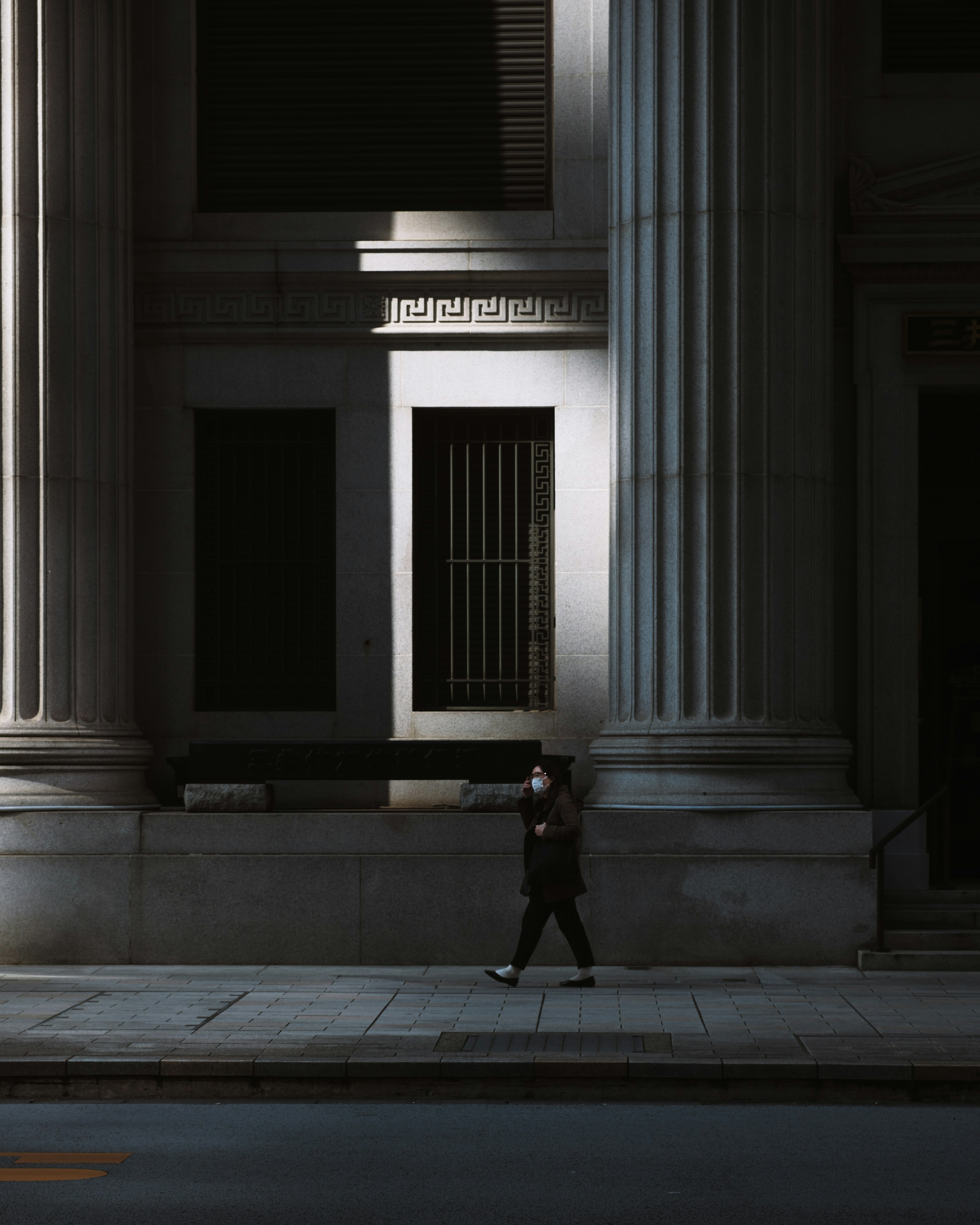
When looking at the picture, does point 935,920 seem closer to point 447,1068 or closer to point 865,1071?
point 865,1071

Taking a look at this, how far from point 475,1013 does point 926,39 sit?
10917 millimetres

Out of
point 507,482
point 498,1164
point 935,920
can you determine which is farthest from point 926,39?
point 498,1164

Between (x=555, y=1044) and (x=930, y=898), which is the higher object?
(x=930, y=898)

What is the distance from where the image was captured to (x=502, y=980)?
42.9 feet

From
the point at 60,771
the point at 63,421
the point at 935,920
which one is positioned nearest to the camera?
the point at 935,920

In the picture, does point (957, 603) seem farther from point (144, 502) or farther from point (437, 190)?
point (144, 502)

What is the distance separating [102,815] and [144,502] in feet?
11.3

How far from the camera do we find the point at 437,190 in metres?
16.6

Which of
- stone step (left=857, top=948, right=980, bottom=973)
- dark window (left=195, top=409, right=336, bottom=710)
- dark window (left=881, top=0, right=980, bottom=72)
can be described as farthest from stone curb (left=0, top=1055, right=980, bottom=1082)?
dark window (left=881, top=0, right=980, bottom=72)

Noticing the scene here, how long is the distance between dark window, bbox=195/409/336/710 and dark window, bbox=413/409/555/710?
98cm

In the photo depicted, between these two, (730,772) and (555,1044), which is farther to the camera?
(730,772)

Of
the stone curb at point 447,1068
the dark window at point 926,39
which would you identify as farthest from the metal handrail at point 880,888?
the dark window at point 926,39

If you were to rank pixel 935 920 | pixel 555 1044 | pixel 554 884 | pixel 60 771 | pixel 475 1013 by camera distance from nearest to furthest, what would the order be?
pixel 555 1044
pixel 475 1013
pixel 554 884
pixel 935 920
pixel 60 771

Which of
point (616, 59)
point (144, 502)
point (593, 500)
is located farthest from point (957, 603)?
point (144, 502)
